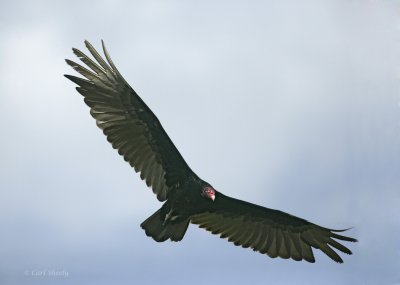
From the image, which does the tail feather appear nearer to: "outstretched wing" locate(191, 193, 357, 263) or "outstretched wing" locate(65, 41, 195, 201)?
"outstretched wing" locate(65, 41, 195, 201)

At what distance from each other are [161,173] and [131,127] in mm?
1029

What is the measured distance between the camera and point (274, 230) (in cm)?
1403

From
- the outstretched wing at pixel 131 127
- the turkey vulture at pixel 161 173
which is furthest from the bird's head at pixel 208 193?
the outstretched wing at pixel 131 127

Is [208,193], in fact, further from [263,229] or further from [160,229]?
[263,229]

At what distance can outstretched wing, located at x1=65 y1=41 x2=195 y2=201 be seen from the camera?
42.4 ft

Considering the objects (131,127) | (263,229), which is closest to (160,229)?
(131,127)

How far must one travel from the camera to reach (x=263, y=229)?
1407 cm

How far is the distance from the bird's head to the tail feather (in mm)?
764

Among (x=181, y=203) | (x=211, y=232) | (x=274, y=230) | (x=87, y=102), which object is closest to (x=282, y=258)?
(x=274, y=230)

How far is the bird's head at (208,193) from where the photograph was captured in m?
12.9

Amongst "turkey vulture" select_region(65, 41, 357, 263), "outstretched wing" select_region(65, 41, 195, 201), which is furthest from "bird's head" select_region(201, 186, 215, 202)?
"outstretched wing" select_region(65, 41, 195, 201)

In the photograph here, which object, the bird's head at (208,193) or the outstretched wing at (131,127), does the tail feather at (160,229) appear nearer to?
the outstretched wing at (131,127)

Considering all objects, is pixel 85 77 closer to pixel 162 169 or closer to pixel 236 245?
pixel 162 169

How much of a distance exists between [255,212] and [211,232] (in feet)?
3.16
